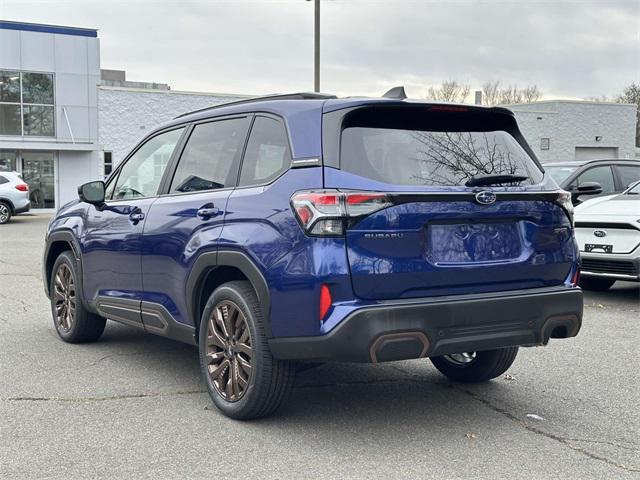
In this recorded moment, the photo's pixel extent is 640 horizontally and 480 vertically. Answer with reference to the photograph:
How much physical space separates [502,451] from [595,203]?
20.5 ft

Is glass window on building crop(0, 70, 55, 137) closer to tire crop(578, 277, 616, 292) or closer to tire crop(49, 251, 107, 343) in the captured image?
tire crop(49, 251, 107, 343)

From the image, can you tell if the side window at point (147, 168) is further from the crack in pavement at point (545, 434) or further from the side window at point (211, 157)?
the crack in pavement at point (545, 434)

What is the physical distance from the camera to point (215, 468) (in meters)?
3.73

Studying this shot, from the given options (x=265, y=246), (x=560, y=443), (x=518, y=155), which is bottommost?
(x=560, y=443)

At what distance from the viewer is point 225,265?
443 centimetres

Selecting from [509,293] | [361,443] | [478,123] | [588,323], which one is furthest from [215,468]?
[588,323]

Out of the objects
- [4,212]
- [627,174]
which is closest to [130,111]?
[4,212]

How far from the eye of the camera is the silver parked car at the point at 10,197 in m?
23.7

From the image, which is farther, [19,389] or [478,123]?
[19,389]

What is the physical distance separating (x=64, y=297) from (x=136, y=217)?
1.72 metres

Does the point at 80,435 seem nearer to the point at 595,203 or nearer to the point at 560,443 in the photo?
the point at 560,443

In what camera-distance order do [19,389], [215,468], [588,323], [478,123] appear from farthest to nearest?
[588,323], [19,389], [478,123], [215,468]

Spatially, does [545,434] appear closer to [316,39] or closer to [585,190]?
[585,190]

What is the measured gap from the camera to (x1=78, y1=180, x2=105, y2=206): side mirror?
19.7 feet
